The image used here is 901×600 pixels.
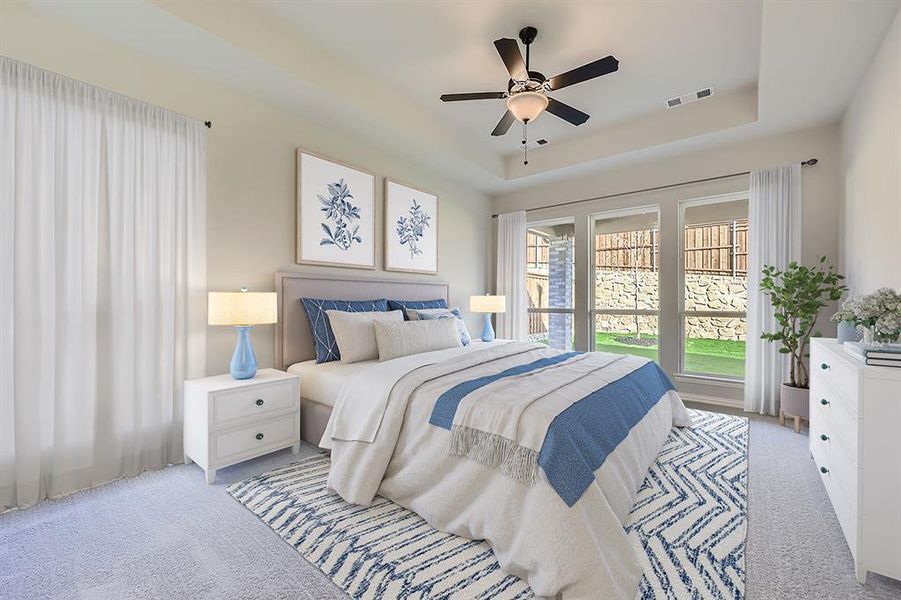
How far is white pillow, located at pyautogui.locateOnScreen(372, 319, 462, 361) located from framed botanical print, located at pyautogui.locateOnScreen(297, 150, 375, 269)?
0.92 metres

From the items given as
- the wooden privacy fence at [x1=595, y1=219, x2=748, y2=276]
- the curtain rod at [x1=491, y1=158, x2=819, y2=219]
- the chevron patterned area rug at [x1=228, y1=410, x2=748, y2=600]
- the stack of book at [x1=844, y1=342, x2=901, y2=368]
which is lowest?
the chevron patterned area rug at [x1=228, y1=410, x2=748, y2=600]

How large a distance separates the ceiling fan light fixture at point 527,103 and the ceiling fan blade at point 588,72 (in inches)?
4.1

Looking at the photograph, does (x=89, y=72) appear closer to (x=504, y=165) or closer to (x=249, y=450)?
(x=249, y=450)

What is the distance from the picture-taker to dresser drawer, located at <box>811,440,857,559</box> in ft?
5.40

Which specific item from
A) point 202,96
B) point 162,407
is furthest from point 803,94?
point 162,407

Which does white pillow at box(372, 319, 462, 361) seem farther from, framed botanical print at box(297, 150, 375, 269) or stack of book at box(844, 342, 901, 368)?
stack of book at box(844, 342, 901, 368)

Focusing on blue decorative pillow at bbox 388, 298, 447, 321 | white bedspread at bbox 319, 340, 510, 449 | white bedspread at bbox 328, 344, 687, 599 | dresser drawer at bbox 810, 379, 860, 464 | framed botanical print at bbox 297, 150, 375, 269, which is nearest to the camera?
white bedspread at bbox 328, 344, 687, 599

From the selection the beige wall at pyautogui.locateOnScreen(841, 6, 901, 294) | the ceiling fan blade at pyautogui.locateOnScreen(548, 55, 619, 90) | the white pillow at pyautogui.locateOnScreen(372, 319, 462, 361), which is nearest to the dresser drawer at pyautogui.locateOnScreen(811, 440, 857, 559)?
the beige wall at pyautogui.locateOnScreen(841, 6, 901, 294)

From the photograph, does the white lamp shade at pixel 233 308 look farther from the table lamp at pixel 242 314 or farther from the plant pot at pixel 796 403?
the plant pot at pixel 796 403

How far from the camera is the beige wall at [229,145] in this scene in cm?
224

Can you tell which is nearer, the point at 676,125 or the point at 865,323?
the point at 865,323

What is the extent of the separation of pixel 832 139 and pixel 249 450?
5.34m

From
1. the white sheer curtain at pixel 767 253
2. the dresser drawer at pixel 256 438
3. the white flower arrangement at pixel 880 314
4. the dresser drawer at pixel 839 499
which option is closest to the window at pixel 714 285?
the white sheer curtain at pixel 767 253

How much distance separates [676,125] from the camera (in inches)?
154
